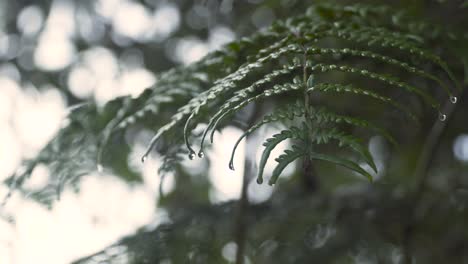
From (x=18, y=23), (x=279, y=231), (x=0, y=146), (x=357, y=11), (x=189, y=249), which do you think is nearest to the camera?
(x=357, y=11)

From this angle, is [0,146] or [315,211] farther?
[0,146]

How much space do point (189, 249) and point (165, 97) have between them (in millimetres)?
359

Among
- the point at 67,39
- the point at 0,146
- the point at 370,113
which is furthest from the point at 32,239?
the point at 370,113

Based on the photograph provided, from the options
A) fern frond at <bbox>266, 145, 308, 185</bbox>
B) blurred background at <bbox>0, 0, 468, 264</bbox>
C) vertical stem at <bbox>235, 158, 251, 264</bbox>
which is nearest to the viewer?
fern frond at <bbox>266, 145, 308, 185</bbox>

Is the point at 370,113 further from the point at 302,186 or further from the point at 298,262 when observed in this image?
the point at 298,262

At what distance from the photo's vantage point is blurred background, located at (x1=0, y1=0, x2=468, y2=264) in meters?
1.46

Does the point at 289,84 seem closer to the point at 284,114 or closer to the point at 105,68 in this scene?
the point at 284,114

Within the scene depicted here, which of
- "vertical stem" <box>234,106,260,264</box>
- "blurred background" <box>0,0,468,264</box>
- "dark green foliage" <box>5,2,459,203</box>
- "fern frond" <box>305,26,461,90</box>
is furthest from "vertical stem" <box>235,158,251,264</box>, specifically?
"fern frond" <box>305,26,461,90</box>

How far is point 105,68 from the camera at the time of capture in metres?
1.65

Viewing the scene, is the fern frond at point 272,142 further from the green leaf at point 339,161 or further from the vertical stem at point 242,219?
the vertical stem at point 242,219

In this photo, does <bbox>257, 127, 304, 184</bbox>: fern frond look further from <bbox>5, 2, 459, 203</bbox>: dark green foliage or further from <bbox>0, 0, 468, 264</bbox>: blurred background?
<bbox>0, 0, 468, 264</bbox>: blurred background

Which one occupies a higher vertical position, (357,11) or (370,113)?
(370,113)

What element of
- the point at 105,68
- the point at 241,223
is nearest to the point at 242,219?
the point at 241,223

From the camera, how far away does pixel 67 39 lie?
164cm
